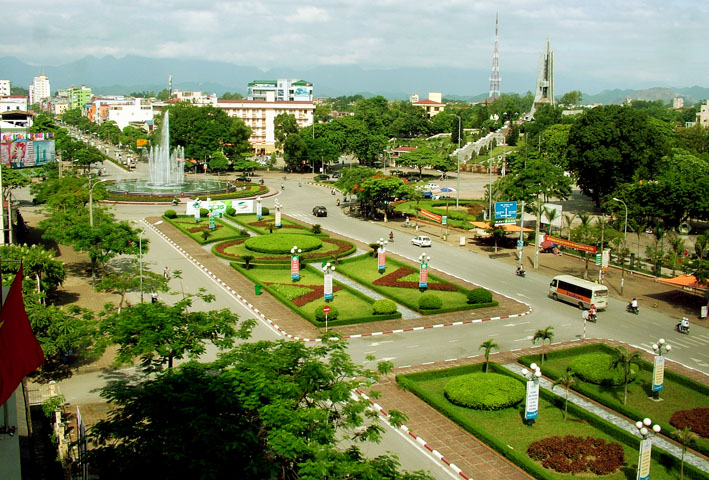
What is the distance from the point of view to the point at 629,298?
38625 millimetres

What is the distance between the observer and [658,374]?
24562mm

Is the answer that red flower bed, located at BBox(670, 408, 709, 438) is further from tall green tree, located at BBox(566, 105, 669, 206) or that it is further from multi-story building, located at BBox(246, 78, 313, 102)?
multi-story building, located at BBox(246, 78, 313, 102)

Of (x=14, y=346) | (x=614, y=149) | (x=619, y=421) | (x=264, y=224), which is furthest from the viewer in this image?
(x=614, y=149)

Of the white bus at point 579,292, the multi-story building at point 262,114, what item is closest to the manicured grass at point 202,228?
the white bus at point 579,292

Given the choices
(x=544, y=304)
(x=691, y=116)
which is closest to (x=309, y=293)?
(x=544, y=304)

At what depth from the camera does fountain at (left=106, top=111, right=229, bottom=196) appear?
2963 inches

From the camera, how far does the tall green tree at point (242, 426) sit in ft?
44.8

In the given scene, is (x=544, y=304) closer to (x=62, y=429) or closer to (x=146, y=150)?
(x=62, y=429)

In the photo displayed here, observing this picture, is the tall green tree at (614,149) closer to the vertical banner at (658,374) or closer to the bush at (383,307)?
the bush at (383,307)

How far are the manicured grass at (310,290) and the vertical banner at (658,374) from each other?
1248cm

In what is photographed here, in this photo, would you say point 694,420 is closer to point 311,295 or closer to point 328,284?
point 328,284

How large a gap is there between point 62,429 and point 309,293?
1866cm

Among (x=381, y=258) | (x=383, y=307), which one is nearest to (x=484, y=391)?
(x=383, y=307)

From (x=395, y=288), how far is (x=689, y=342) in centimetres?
1563
